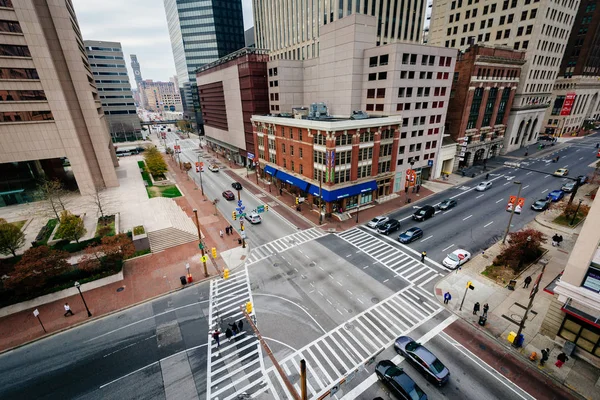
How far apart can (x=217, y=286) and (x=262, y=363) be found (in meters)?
10.4

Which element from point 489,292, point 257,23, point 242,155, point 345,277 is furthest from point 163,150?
point 489,292

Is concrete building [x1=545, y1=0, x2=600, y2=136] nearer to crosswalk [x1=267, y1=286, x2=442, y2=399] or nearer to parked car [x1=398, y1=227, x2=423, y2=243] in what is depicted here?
parked car [x1=398, y1=227, x2=423, y2=243]

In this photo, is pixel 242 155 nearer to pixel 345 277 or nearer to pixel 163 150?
pixel 163 150

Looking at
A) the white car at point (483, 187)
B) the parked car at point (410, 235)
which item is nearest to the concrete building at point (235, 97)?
the parked car at point (410, 235)

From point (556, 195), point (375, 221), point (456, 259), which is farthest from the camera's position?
point (556, 195)

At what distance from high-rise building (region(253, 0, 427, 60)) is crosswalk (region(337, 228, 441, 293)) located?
162ft

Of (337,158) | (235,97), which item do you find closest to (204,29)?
(235,97)

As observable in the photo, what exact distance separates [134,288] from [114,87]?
114 m

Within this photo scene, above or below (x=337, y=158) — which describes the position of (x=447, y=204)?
below

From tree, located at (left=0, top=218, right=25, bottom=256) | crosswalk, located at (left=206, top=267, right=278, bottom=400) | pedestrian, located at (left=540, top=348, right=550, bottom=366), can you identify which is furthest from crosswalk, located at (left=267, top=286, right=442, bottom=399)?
tree, located at (left=0, top=218, right=25, bottom=256)

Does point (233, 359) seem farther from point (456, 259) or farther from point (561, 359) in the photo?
point (456, 259)

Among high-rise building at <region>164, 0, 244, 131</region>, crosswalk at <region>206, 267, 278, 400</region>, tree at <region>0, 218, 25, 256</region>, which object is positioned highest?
high-rise building at <region>164, 0, 244, 131</region>

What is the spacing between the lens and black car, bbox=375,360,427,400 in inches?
623

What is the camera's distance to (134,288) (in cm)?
2689
